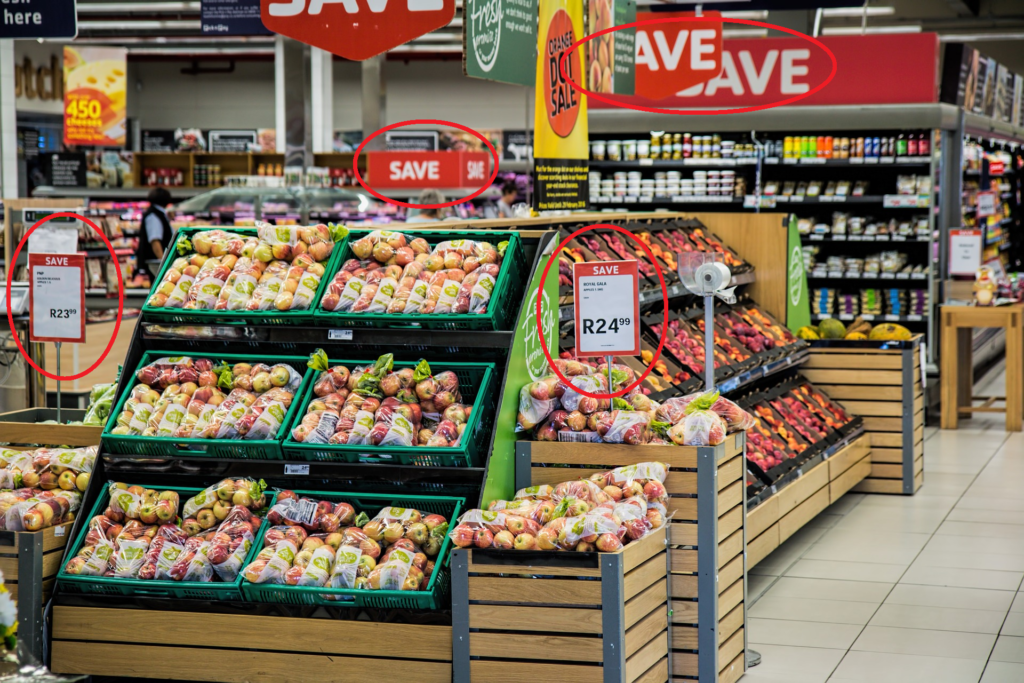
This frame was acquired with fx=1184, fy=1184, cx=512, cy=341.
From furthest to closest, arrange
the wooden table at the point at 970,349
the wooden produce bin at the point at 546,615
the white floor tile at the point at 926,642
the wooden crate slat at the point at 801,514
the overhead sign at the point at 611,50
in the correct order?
the wooden table at the point at 970,349 < the overhead sign at the point at 611,50 < the wooden crate slat at the point at 801,514 < the white floor tile at the point at 926,642 < the wooden produce bin at the point at 546,615

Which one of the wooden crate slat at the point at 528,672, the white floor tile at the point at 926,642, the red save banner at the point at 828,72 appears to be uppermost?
the red save banner at the point at 828,72

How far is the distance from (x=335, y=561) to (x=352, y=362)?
73cm

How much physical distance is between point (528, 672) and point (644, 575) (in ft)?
1.45

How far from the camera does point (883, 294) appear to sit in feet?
32.3

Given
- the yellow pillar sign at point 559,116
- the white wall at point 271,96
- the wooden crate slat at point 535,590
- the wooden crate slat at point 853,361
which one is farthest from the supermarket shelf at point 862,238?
the white wall at point 271,96

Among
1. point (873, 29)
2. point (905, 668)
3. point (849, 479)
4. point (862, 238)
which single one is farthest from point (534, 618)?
point (873, 29)

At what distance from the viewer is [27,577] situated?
11.5 ft

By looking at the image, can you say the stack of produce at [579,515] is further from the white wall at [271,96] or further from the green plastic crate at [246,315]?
the white wall at [271,96]

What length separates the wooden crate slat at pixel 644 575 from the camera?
3201 mm

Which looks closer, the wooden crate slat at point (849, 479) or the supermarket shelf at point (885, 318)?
the wooden crate slat at point (849, 479)

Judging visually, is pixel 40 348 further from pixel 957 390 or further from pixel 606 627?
pixel 957 390

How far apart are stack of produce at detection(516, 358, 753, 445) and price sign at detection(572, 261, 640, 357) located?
163 mm

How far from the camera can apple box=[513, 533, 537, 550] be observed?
3250 millimetres

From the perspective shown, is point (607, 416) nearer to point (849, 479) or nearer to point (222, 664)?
point (222, 664)
